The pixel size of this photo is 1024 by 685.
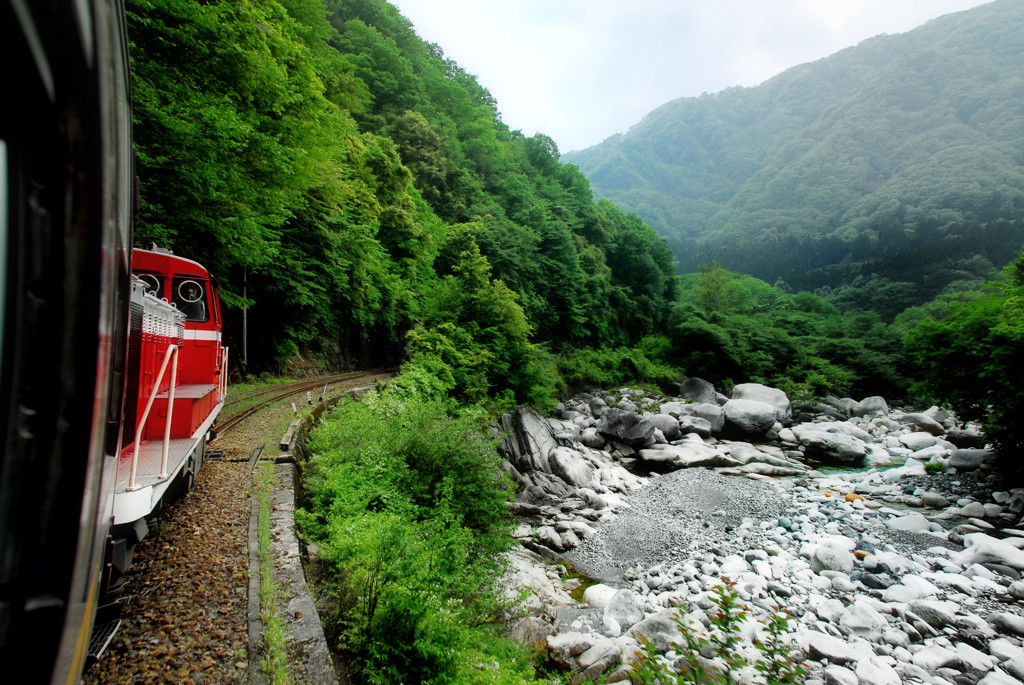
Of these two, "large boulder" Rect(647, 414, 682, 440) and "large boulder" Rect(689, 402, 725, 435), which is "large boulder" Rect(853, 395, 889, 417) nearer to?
"large boulder" Rect(689, 402, 725, 435)

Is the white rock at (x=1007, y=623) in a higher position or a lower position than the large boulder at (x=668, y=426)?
lower

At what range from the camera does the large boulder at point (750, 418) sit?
67.6ft

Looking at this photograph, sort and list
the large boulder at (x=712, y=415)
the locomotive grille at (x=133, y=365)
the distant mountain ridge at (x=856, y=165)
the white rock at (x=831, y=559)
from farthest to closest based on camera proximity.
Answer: the distant mountain ridge at (x=856, y=165), the large boulder at (x=712, y=415), the white rock at (x=831, y=559), the locomotive grille at (x=133, y=365)

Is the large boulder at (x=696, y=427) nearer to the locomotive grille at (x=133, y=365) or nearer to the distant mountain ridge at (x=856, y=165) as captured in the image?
the locomotive grille at (x=133, y=365)

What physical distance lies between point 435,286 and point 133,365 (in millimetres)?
13866

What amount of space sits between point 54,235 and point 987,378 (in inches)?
673

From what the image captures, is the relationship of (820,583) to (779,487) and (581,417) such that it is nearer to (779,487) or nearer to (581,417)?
(779,487)

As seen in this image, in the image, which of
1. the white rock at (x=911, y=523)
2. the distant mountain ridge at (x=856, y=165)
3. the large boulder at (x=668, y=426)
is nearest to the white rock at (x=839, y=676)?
the white rock at (x=911, y=523)

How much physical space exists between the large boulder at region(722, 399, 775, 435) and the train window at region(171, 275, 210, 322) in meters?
21.4

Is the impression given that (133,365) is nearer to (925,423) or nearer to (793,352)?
(925,423)

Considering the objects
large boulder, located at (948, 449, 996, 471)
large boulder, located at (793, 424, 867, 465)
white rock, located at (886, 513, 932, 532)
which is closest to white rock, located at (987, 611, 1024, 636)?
white rock, located at (886, 513, 932, 532)

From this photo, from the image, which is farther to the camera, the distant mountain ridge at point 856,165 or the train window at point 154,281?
the distant mountain ridge at point 856,165

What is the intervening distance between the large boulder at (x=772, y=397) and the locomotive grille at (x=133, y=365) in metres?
25.2

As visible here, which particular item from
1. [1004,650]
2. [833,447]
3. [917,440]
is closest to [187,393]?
[1004,650]
